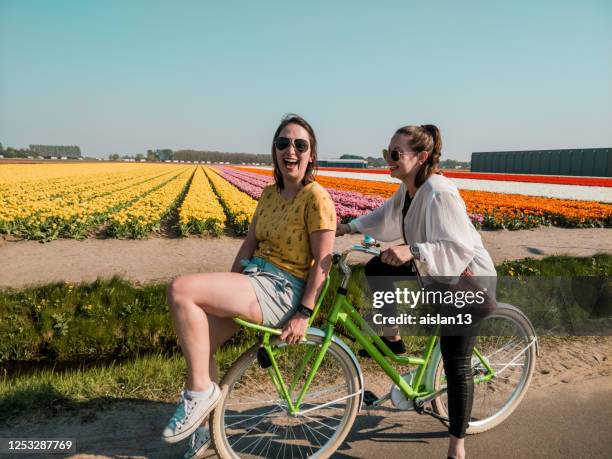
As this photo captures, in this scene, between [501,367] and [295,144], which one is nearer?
[295,144]

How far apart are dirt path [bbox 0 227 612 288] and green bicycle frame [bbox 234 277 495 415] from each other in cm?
462

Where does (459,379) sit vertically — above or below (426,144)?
below

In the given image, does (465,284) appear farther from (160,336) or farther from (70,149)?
(70,149)

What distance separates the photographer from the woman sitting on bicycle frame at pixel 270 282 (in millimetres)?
2062

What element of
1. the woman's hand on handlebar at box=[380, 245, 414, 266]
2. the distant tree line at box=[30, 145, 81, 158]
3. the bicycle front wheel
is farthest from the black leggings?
the distant tree line at box=[30, 145, 81, 158]

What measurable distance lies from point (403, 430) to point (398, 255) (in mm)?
1337

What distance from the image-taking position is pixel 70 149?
124625 millimetres

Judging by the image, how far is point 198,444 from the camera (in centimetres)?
245

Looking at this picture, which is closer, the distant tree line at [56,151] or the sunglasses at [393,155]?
the sunglasses at [393,155]

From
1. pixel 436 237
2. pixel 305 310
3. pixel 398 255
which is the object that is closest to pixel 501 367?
pixel 436 237

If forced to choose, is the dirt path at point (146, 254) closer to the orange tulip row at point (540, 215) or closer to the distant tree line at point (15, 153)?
the orange tulip row at point (540, 215)

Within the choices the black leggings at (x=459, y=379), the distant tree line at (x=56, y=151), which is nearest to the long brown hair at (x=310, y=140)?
the black leggings at (x=459, y=379)

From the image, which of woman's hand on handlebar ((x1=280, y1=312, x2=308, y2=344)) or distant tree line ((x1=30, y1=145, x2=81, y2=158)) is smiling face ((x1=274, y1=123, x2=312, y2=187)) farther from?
distant tree line ((x1=30, y1=145, x2=81, y2=158))

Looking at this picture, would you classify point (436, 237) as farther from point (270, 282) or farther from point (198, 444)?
point (198, 444)
